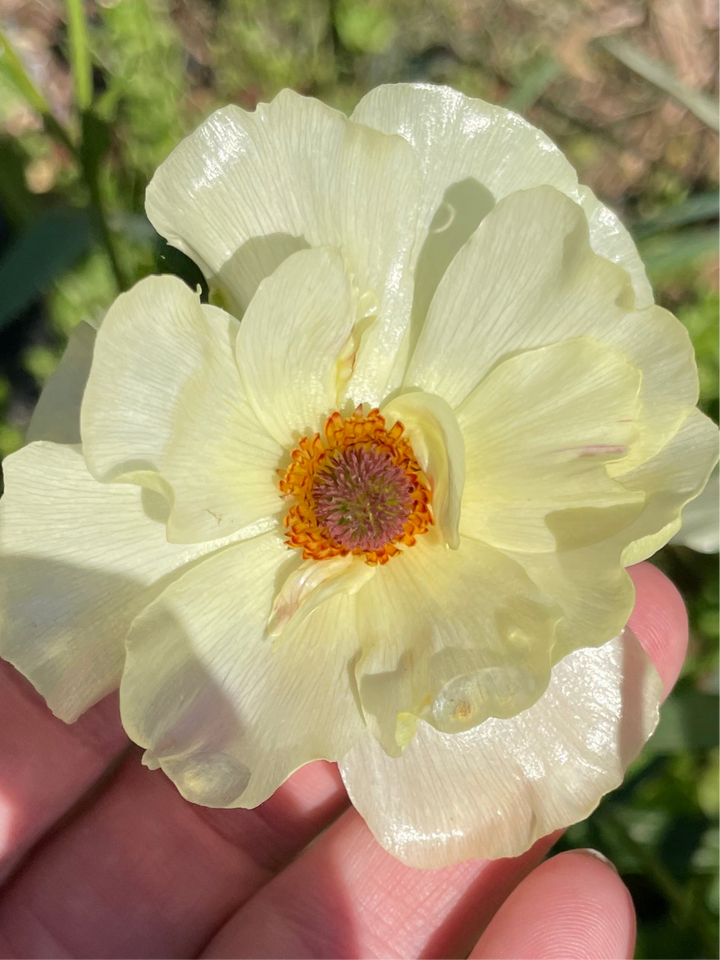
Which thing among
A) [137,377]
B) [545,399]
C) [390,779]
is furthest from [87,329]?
[390,779]

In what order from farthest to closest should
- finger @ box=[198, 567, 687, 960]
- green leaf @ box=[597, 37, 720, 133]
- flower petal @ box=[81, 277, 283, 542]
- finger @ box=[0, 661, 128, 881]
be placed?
green leaf @ box=[597, 37, 720, 133] < finger @ box=[0, 661, 128, 881] < finger @ box=[198, 567, 687, 960] < flower petal @ box=[81, 277, 283, 542]

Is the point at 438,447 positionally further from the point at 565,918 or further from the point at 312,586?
the point at 565,918

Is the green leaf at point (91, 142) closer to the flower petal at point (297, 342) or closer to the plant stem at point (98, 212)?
the plant stem at point (98, 212)

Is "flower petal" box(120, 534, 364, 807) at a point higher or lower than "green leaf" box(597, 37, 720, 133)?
lower

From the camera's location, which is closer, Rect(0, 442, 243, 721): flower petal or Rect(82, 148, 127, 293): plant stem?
Rect(0, 442, 243, 721): flower petal

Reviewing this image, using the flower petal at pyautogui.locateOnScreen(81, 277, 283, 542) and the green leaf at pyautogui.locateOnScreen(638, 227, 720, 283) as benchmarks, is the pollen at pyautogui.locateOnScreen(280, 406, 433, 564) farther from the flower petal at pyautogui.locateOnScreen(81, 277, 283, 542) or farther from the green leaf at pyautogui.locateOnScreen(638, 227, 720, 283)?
the green leaf at pyautogui.locateOnScreen(638, 227, 720, 283)

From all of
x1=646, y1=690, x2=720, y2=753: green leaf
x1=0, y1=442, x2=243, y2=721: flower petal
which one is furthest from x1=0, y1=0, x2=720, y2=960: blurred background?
x1=0, y1=442, x2=243, y2=721: flower petal

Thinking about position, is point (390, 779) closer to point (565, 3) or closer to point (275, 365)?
point (275, 365)
